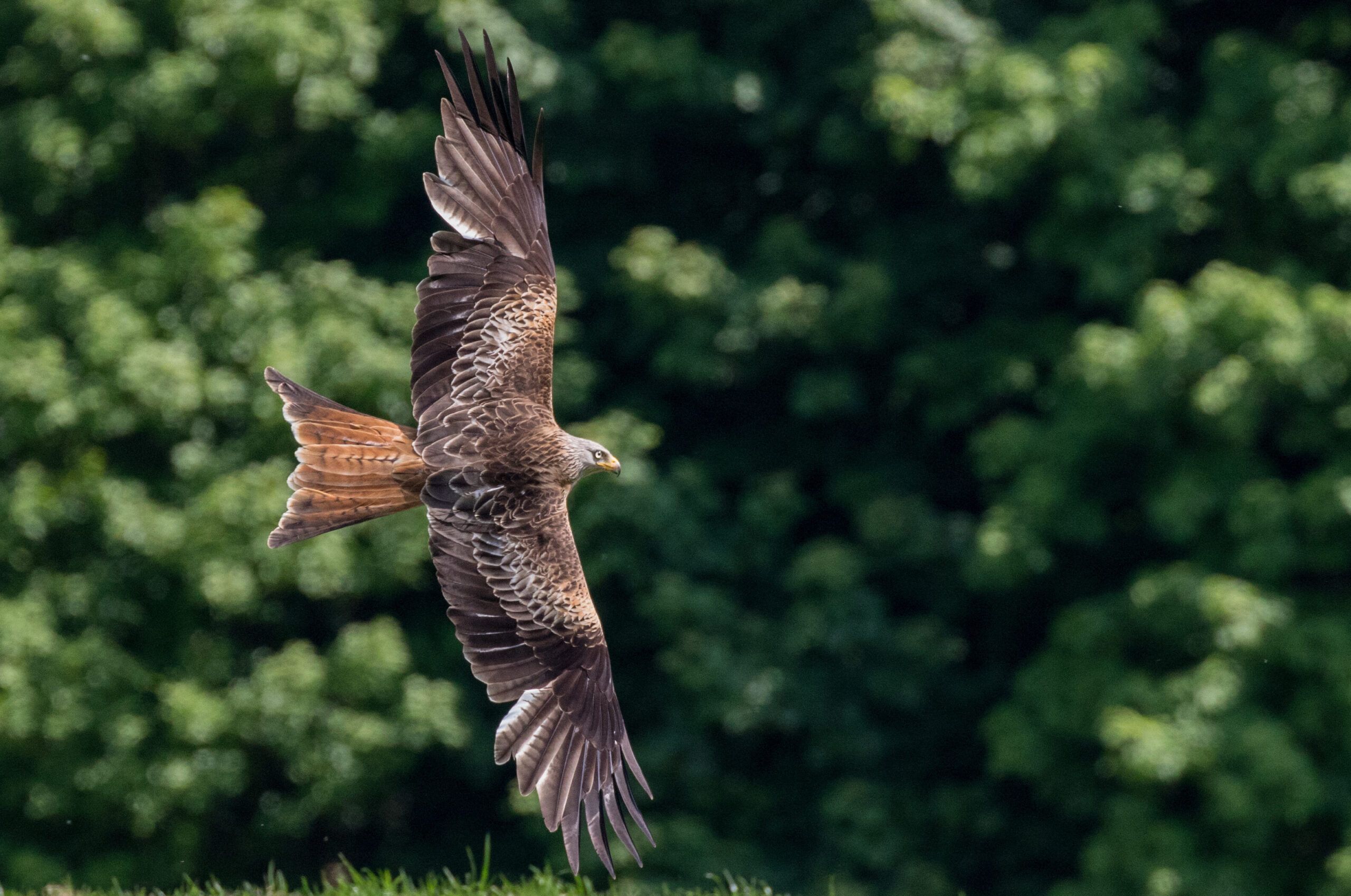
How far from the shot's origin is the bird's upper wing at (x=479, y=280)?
20.2ft

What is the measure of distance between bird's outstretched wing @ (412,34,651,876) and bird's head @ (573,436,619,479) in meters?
0.14

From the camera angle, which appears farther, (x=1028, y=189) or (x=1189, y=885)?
(x=1028, y=189)

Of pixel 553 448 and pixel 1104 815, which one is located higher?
pixel 553 448

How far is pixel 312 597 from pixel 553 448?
7116mm

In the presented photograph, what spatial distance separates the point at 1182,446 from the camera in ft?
40.8

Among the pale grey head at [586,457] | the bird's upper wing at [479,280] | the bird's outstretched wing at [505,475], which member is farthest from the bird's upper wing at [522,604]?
the bird's upper wing at [479,280]

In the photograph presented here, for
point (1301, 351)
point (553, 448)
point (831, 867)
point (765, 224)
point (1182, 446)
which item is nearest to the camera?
point (553, 448)

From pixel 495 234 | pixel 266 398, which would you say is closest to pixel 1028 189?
pixel 266 398

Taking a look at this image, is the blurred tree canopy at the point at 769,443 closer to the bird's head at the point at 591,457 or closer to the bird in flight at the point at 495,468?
the bird's head at the point at 591,457

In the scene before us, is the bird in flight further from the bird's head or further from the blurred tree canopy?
the blurred tree canopy

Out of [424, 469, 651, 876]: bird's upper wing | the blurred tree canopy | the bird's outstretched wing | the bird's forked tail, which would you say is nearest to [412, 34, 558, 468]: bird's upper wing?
the bird's outstretched wing

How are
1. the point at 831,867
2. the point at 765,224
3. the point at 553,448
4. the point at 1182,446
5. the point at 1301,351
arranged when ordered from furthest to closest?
the point at 765,224 → the point at 831,867 → the point at 1182,446 → the point at 1301,351 → the point at 553,448

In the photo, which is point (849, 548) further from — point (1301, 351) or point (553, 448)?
point (553, 448)

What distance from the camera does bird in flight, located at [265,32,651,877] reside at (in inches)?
229
